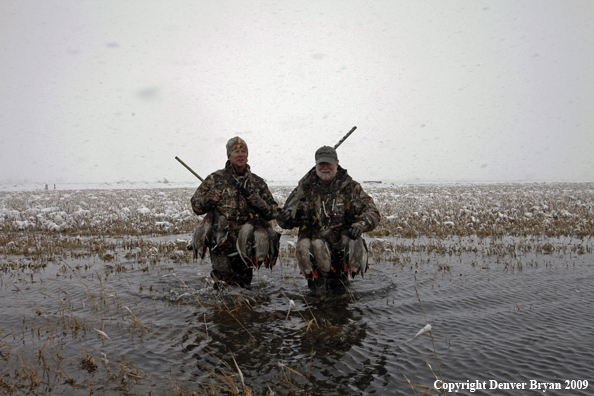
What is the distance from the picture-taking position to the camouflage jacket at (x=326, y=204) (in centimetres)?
559

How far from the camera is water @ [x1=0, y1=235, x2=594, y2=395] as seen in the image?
10.2 ft

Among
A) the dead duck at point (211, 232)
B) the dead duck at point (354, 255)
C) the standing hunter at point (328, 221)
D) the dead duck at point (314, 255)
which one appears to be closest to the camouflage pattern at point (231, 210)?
the dead duck at point (211, 232)

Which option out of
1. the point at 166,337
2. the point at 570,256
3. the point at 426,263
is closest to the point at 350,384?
the point at 166,337

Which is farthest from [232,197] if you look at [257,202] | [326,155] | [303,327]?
[303,327]

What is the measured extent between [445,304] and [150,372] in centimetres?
385

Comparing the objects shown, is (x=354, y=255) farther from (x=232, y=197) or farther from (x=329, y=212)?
(x=232, y=197)

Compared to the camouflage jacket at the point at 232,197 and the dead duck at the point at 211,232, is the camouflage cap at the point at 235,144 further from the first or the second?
the dead duck at the point at 211,232

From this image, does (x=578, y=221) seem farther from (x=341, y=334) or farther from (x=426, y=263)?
(x=341, y=334)

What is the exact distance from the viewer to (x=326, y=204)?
566cm

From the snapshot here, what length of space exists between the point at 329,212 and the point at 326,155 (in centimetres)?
90

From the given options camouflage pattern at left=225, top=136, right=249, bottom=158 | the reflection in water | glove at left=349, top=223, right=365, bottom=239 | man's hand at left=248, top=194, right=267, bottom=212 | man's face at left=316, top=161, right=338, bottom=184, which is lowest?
the reflection in water

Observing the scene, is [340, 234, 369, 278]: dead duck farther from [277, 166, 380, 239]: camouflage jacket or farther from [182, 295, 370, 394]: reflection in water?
[182, 295, 370, 394]: reflection in water

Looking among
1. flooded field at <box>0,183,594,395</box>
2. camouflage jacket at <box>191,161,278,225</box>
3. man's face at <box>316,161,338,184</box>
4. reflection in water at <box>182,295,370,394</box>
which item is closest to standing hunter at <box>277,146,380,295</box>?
man's face at <box>316,161,338,184</box>

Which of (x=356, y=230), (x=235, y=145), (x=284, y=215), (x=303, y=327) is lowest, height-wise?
(x=303, y=327)
